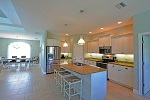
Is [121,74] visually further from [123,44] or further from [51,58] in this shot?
[51,58]

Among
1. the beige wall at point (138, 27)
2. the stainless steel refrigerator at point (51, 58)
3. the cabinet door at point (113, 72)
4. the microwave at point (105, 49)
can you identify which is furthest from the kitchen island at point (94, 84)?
the stainless steel refrigerator at point (51, 58)

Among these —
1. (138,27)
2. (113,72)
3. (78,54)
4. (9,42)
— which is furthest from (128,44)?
(9,42)

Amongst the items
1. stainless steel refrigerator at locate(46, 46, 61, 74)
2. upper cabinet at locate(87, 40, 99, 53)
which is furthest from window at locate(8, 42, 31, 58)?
upper cabinet at locate(87, 40, 99, 53)

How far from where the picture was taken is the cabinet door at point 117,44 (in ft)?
13.5

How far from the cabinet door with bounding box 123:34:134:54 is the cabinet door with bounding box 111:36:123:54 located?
0.64 ft

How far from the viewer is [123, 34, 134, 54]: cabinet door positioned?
12.1ft

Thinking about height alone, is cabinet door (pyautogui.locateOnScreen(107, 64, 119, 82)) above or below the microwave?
below

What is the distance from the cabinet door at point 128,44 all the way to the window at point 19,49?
404 inches

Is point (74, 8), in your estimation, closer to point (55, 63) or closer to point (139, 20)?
point (139, 20)

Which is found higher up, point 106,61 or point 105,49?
point 105,49

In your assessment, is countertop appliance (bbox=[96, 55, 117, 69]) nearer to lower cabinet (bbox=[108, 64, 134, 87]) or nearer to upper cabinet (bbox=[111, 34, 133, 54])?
lower cabinet (bbox=[108, 64, 134, 87])

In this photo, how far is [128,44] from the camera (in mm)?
3791

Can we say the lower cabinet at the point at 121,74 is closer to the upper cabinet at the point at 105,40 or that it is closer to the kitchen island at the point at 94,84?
the upper cabinet at the point at 105,40

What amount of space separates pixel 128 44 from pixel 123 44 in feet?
0.77
